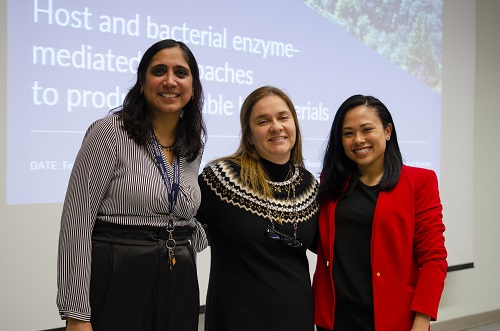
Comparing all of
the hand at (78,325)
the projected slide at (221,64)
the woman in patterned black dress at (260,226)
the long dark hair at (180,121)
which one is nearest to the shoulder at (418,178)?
the woman in patterned black dress at (260,226)

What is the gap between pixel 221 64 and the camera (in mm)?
3273

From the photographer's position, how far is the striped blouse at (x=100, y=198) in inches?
58.0

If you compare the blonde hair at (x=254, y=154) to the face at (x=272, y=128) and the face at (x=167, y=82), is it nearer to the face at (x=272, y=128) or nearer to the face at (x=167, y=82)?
the face at (x=272, y=128)

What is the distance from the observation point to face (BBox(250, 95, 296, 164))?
6.11ft

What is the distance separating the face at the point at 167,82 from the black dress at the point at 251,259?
0.31 metres

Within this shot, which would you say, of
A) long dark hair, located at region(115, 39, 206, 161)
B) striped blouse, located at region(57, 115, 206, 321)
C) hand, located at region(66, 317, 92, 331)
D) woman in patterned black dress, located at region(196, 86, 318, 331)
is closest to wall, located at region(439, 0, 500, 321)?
woman in patterned black dress, located at region(196, 86, 318, 331)

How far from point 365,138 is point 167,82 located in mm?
746

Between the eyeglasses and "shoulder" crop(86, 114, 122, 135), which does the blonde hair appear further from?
"shoulder" crop(86, 114, 122, 135)

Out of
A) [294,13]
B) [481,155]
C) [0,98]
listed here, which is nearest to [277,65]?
[294,13]

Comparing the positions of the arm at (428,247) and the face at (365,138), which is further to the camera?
the face at (365,138)

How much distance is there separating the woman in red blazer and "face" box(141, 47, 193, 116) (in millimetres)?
638

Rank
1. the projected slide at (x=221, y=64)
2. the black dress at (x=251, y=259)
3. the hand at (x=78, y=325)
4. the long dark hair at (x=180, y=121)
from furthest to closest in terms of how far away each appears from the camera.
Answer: the projected slide at (x=221, y=64) < the black dress at (x=251, y=259) < the long dark hair at (x=180, y=121) < the hand at (x=78, y=325)

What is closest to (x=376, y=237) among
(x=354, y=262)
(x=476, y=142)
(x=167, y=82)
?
(x=354, y=262)

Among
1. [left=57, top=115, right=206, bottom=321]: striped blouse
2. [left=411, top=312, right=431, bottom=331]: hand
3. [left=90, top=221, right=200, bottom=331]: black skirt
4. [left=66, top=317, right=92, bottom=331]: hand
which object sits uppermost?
[left=57, top=115, right=206, bottom=321]: striped blouse
